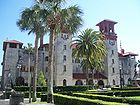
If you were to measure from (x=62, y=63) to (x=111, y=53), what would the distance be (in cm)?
1883

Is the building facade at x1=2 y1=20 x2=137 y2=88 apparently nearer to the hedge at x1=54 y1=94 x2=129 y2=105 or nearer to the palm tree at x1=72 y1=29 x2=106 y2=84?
the palm tree at x1=72 y1=29 x2=106 y2=84

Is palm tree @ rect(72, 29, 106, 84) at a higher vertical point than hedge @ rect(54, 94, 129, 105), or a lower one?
higher

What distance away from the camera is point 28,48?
61062mm

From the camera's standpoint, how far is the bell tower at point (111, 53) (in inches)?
2768

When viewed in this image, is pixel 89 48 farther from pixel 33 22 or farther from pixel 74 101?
pixel 74 101

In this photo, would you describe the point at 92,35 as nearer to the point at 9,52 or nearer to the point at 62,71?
the point at 62,71

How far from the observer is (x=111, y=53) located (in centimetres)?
7175

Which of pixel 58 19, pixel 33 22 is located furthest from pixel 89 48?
pixel 58 19

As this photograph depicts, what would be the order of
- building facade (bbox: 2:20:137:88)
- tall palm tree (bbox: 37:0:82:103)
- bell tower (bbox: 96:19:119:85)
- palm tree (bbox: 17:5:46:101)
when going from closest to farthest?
1. tall palm tree (bbox: 37:0:82:103)
2. palm tree (bbox: 17:5:46:101)
3. building facade (bbox: 2:20:137:88)
4. bell tower (bbox: 96:19:119:85)

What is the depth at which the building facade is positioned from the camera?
60.2m

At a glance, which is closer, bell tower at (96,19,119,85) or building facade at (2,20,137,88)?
building facade at (2,20,137,88)

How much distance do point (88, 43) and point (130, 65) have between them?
3335 centimetres

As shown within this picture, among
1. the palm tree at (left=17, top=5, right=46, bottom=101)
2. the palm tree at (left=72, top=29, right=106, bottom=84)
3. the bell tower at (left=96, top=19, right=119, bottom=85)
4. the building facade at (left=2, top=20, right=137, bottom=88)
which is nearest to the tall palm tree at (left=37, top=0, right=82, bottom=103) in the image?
the palm tree at (left=17, top=5, right=46, bottom=101)

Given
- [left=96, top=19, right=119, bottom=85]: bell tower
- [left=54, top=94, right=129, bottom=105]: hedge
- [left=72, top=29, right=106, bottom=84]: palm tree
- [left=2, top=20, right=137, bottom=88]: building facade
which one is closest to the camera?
[left=54, top=94, right=129, bottom=105]: hedge
